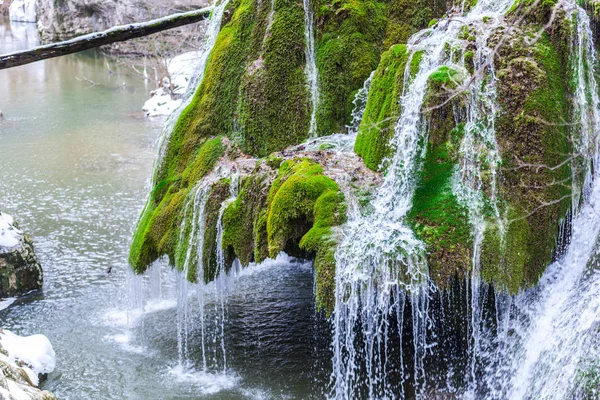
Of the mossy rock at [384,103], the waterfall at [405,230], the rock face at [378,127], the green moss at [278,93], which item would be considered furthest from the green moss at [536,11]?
the green moss at [278,93]

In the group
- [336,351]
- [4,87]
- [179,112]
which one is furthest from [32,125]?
[336,351]

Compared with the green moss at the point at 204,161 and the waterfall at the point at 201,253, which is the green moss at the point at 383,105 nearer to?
the waterfall at the point at 201,253

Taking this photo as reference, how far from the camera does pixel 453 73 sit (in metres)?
7.21

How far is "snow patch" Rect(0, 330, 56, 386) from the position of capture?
8297 millimetres

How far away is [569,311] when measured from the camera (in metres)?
6.71

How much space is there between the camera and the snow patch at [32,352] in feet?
27.2

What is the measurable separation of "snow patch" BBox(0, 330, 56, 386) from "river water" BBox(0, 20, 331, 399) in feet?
0.59

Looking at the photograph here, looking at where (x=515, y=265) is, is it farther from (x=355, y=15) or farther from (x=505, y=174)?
(x=355, y=15)

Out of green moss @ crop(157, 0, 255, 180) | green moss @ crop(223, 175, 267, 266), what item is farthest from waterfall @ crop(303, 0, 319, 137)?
green moss @ crop(223, 175, 267, 266)

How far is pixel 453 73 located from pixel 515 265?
7.02 feet

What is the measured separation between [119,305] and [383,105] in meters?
5.43

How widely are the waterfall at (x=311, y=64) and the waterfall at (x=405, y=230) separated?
7.36ft

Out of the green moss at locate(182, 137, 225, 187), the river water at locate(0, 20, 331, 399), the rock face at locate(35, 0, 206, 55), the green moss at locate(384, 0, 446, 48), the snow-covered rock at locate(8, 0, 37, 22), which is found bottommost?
the river water at locate(0, 20, 331, 399)

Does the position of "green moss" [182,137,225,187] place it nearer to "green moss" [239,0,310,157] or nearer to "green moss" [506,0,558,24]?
"green moss" [239,0,310,157]
